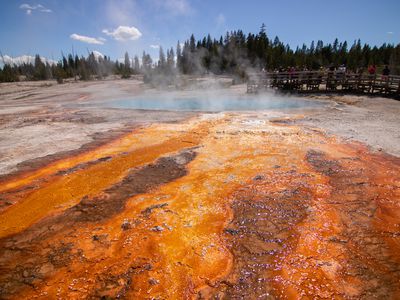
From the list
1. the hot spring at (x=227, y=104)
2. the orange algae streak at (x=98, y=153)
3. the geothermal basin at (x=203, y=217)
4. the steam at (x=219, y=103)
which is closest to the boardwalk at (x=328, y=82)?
the steam at (x=219, y=103)

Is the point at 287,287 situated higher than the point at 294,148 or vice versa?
the point at 294,148

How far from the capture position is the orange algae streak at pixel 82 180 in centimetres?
429

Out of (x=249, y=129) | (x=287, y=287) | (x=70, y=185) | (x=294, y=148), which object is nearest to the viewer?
(x=287, y=287)

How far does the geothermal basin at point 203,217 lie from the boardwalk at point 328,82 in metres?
10.3

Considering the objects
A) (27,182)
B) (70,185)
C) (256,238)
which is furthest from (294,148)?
(27,182)

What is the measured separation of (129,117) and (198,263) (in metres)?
9.75

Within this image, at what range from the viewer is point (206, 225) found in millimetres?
3869

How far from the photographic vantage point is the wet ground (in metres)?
2.87

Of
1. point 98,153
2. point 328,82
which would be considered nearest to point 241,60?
point 328,82

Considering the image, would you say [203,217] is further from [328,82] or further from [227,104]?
[328,82]

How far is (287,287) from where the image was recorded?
2793mm

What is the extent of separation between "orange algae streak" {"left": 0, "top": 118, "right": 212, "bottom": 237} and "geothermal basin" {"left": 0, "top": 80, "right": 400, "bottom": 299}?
31mm

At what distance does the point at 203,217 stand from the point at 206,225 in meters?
0.20

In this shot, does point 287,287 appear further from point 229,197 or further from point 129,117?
point 129,117
